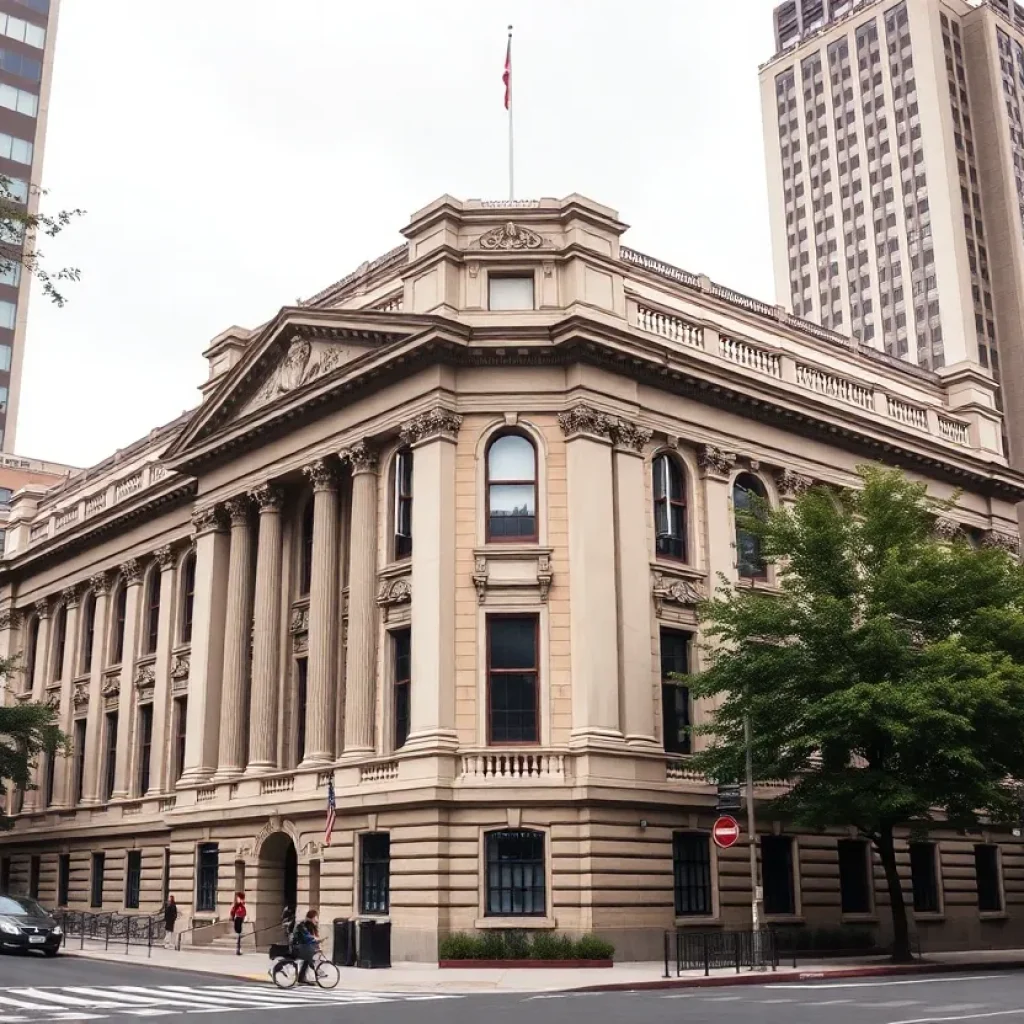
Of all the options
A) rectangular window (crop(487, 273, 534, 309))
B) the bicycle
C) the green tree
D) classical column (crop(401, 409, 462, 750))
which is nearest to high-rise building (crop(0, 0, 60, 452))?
rectangular window (crop(487, 273, 534, 309))

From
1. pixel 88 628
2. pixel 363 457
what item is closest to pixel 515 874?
pixel 363 457

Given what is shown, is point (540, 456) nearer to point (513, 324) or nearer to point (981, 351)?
point (513, 324)

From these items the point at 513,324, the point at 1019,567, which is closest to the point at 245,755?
the point at 513,324

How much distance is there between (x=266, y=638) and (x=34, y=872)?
2093 centimetres

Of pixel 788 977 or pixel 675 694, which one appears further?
pixel 675 694

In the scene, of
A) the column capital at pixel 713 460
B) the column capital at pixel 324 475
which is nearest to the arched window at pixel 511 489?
the column capital at pixel 713 460

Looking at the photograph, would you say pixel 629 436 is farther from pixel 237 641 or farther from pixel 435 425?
pixel 237 641

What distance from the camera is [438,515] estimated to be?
3422cm

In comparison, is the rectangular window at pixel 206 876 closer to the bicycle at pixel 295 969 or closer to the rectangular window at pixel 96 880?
the rectangular window at pixel 96 880

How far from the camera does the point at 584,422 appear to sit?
34719mm

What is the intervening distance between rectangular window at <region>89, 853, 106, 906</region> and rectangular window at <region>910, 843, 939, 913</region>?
2881cm

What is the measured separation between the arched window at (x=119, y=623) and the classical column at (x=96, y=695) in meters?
0.51

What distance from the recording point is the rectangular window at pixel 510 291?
36.5m

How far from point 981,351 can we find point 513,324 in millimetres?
69347
